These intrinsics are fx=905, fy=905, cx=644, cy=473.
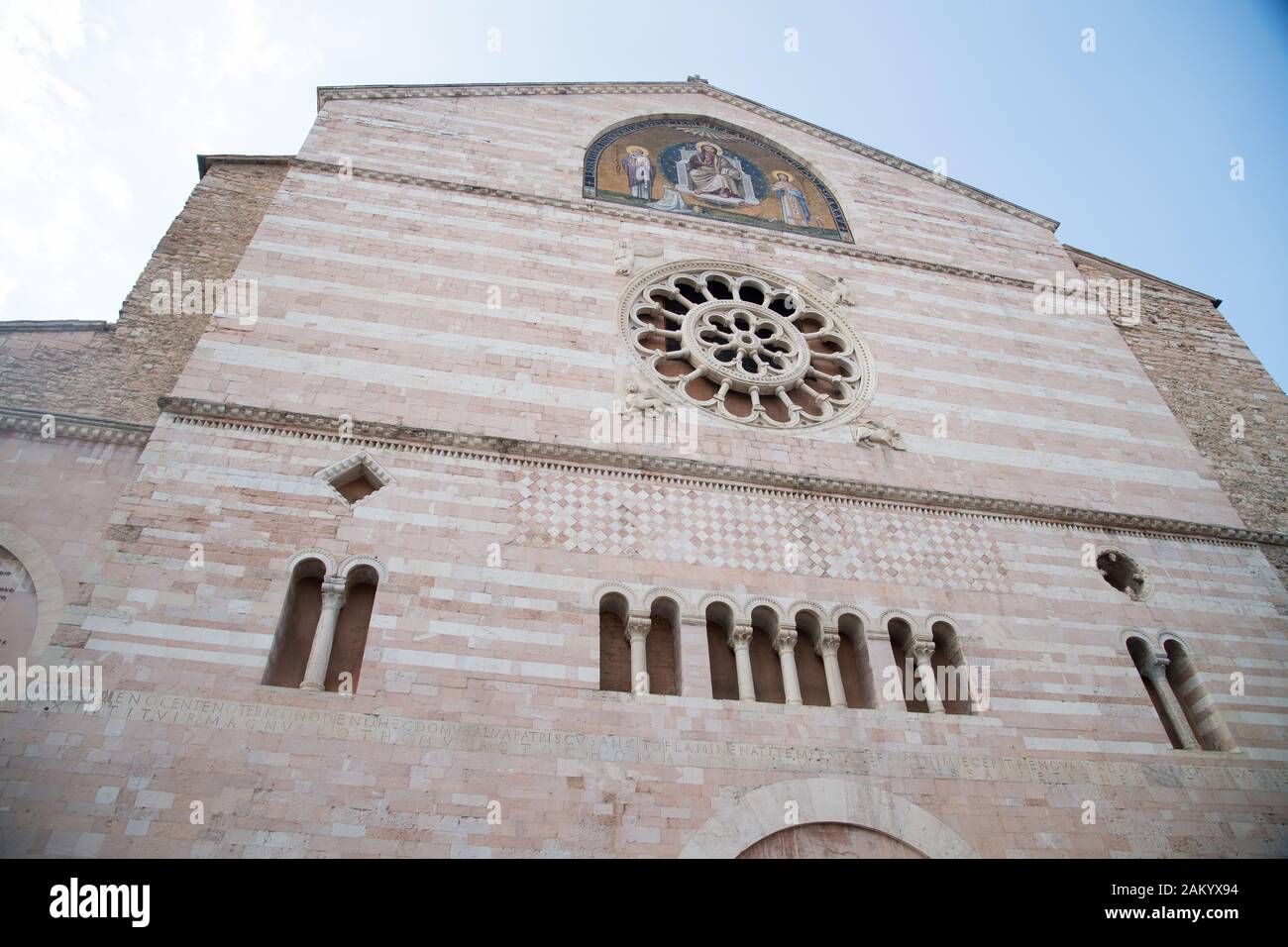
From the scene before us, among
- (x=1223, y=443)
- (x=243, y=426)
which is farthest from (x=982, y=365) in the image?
(x=243, y=426)

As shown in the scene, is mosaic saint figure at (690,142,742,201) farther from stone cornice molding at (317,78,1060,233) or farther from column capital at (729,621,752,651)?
column capital at (729,621,752,651)

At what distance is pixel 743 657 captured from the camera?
23.4ft

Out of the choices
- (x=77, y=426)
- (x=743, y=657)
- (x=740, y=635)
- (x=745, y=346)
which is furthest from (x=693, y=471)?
(x=77, y=426)

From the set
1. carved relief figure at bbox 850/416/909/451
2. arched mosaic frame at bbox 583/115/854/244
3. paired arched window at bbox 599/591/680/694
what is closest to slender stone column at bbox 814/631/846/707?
paired arched window at bbox 599/591/680/694

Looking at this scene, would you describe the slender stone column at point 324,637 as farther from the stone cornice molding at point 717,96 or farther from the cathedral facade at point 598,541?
the stone cornice molding at point 717,96

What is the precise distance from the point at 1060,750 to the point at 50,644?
7.39m

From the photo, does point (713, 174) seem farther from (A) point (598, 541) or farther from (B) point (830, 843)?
(B) point (830, 843)

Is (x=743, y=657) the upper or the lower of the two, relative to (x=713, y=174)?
lower

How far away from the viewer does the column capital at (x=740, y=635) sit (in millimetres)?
7191

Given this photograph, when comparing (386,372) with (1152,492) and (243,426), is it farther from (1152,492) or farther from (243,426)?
Result: (1152,492)

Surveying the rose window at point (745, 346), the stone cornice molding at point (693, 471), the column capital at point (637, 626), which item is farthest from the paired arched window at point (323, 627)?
the rose window at point (745, 346)

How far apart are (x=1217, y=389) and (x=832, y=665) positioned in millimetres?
7699

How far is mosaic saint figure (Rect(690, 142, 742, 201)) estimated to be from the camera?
40.2 feet

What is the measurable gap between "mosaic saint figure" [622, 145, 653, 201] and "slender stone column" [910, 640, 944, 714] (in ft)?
22.5
